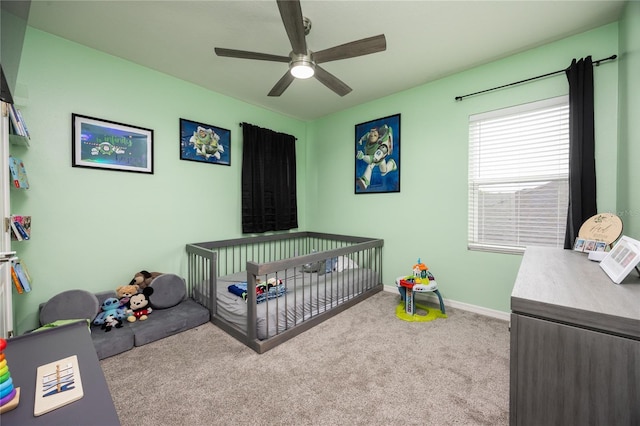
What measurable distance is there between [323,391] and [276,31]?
254 centimetres

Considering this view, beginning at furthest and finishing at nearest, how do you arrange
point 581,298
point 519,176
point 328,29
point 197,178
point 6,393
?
1. point 197,178
2. point 519,176
3. point 328,29
4. point 581,298
5. point 6,393

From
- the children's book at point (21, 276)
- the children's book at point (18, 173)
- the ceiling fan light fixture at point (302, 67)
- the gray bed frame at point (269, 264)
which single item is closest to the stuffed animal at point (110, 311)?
the children's book at point (21, 276)

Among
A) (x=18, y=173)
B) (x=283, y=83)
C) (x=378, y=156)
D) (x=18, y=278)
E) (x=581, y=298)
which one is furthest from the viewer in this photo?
(x=378, y=156)

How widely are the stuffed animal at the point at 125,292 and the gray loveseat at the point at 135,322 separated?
60mm

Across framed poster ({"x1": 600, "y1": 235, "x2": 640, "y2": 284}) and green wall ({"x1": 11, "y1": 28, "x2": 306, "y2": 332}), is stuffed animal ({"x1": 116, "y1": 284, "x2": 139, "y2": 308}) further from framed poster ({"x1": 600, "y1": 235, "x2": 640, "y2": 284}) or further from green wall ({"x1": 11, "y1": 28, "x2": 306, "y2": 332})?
framed poster ({"x1": 600, "y1": 235, "x2": 640, "y2": 284})

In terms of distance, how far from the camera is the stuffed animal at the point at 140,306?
215 centimetres

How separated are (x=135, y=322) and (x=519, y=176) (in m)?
3.59

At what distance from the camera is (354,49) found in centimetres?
161

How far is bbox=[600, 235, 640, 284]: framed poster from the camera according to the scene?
94 centimetres

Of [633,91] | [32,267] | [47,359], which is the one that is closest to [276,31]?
[47,359]

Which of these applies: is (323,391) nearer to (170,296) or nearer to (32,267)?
(170,296)

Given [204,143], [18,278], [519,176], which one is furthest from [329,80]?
[18,278]

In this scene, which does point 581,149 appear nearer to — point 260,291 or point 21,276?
point 260,291

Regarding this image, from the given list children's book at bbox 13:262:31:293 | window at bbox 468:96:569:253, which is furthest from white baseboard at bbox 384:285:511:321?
children's book at bbox 13:262:31:293
